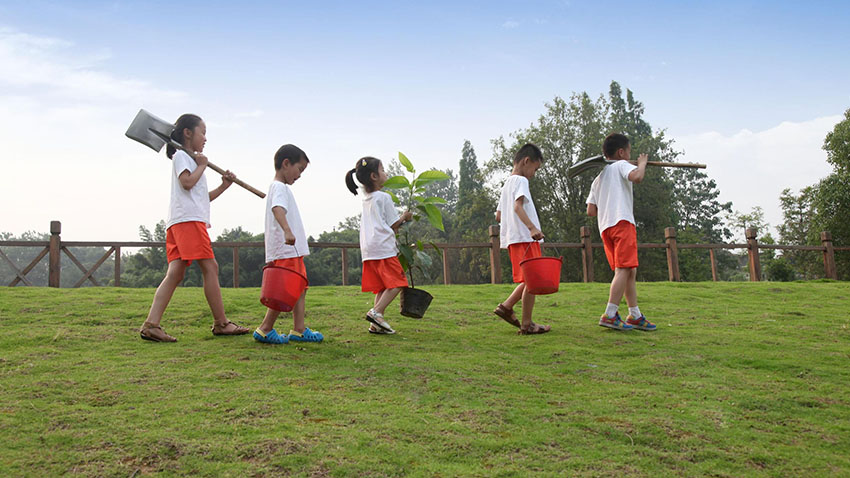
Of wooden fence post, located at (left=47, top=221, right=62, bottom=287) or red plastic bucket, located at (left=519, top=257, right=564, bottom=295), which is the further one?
wooden fence post, located at (left=47, top=221, right=62, bottom=287)

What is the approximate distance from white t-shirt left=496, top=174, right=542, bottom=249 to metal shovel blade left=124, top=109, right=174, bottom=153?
9.18 ft

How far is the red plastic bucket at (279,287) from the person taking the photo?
4441mm

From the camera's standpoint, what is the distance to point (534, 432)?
2951 millimetres

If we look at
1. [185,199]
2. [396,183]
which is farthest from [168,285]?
[396,183]

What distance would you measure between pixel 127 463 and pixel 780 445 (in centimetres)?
284

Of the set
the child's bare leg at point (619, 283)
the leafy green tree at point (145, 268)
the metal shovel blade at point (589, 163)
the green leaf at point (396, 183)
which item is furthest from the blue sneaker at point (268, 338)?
the leafy green tree at point (145, 268)

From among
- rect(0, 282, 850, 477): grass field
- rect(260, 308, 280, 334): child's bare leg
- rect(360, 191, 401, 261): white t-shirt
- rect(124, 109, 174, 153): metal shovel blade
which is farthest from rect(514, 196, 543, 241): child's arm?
rect(124, 109, 174, 153): metal shovel blade

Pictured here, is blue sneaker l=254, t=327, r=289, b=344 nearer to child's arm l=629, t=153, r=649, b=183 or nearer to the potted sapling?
the potted sapling

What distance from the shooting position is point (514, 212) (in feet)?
18.0

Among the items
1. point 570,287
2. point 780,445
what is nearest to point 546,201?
point 570,287

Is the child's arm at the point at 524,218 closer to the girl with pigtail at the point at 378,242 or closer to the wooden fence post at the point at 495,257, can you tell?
the girl with pigtail at the point at 378,242

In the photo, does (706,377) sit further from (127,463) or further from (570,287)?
(570,287)

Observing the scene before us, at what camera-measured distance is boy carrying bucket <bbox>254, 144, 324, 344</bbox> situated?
15.7 feet

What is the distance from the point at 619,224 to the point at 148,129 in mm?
4020
